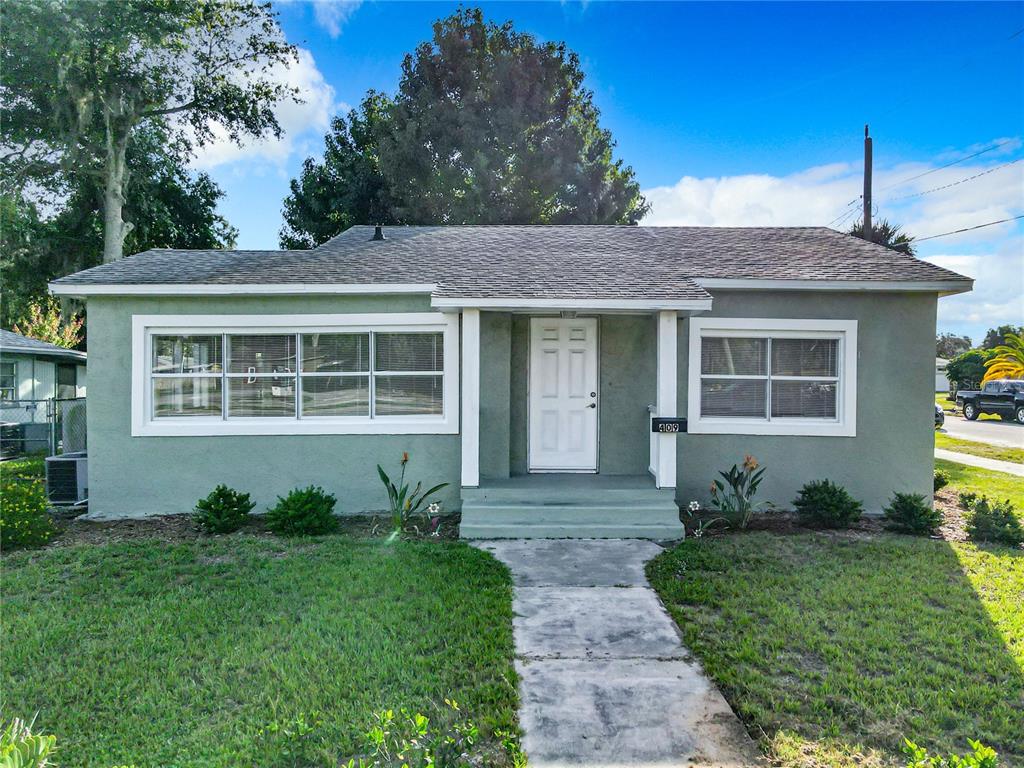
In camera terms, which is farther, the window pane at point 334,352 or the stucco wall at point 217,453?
the window pane at point 334,352

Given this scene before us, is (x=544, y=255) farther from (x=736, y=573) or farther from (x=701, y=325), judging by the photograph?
(x=736, y=573)

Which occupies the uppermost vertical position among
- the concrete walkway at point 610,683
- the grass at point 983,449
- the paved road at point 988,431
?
the paved road at point 988,431

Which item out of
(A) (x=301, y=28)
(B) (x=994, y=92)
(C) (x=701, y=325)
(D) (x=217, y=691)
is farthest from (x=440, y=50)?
(D) (x=217, y=691)

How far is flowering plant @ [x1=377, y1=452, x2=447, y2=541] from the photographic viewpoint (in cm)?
701

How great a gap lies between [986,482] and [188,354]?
44.3 feet

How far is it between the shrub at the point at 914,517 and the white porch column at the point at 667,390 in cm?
268

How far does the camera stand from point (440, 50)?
79.0ft

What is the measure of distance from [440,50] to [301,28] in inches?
214

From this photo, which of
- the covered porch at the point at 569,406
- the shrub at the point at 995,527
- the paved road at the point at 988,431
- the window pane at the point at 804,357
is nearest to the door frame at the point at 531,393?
the covered porch at the point at 569,406

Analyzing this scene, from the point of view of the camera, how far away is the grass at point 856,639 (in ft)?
10.3

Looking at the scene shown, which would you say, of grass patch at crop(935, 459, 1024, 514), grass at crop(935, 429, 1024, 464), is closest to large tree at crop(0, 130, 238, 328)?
grass patch at crop(935, 459, 1024, 514)

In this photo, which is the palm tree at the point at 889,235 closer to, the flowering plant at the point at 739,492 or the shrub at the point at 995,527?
the shrub at the point at 995,527

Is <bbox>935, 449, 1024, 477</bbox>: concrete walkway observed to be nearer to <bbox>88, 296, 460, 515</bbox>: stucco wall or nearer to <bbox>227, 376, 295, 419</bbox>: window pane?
<bbox>88, 296, 460, 515</bbox>: stucco wall

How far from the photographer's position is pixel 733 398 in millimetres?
8078
